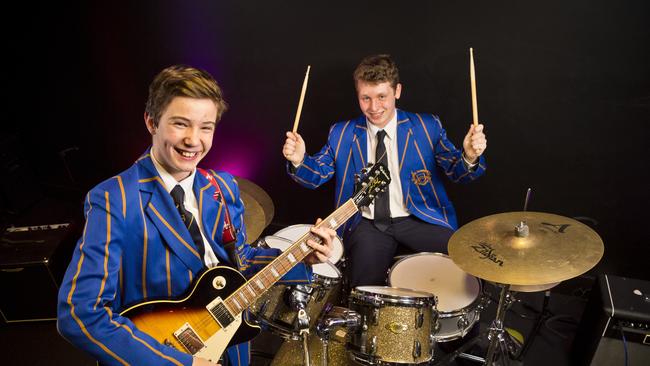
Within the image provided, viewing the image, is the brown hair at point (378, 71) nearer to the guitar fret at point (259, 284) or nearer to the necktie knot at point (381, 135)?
the necktie knot at point (381, 135)

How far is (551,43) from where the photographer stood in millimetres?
2613

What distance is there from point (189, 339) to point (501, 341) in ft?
5.79

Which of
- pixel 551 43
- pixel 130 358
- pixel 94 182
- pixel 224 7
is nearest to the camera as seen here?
pixel 130 358

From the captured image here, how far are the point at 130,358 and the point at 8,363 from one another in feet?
6.56

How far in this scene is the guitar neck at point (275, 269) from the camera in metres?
1.73

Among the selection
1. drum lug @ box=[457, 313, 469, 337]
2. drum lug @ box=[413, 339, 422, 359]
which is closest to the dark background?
drum lug @ box=[457, 313, 469, 337]

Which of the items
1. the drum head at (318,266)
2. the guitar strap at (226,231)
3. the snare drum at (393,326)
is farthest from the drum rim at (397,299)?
the guitar strap at (226,231)

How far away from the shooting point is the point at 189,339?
1.66 m

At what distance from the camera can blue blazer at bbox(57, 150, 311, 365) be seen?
138 cm

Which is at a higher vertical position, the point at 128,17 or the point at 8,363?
the point at 128,17

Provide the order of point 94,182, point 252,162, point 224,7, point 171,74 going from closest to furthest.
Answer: point 171,74 < point 224,7 < point 252,162 < point 94,182

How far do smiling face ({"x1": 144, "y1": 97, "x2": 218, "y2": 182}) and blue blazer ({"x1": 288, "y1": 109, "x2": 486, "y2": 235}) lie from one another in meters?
1.20

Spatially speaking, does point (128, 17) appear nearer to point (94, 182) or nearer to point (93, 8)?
point (93, 8)

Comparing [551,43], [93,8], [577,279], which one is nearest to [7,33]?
[93,8]
